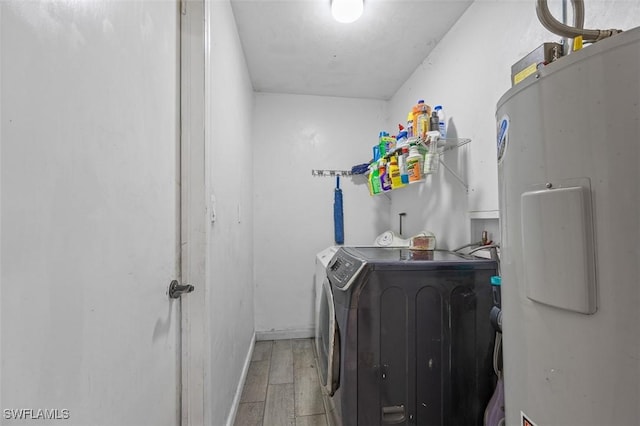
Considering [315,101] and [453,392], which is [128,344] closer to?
[453,392]

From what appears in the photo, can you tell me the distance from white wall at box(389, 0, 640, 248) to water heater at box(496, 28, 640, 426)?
738 mm

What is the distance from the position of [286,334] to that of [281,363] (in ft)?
1.44

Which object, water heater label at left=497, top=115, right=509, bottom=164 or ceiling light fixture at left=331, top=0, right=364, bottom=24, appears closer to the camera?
water heater label at left=497, top=115, right=509, bottom=164

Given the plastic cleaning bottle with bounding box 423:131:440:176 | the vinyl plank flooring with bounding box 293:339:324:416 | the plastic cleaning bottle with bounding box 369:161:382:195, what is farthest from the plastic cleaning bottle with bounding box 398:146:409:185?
the vinyl plank flooring with bounding box 293:339:324:416

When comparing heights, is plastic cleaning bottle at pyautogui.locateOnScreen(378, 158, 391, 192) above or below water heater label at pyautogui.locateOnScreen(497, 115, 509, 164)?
above

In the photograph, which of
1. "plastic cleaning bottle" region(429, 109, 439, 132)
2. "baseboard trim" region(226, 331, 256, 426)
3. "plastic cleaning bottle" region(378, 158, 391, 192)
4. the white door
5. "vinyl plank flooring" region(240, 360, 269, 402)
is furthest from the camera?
"plastic cleaning bottle" region(378, 158, 391, 192)

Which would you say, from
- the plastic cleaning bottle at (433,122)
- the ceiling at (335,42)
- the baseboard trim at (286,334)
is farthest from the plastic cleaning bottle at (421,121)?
the baseboard trim at (286,334)

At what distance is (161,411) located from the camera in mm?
827

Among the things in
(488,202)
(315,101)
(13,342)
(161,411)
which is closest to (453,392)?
(488,202)

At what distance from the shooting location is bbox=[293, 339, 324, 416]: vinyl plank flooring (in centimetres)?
163

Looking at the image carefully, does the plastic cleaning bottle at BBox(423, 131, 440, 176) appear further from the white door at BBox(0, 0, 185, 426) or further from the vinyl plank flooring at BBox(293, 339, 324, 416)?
the vinyl plank flooring at BBox(293, 339, 324, 416)

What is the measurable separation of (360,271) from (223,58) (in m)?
1.30

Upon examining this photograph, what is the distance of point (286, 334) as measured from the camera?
2582mm

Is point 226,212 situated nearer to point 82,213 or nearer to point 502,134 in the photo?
point 82,213
